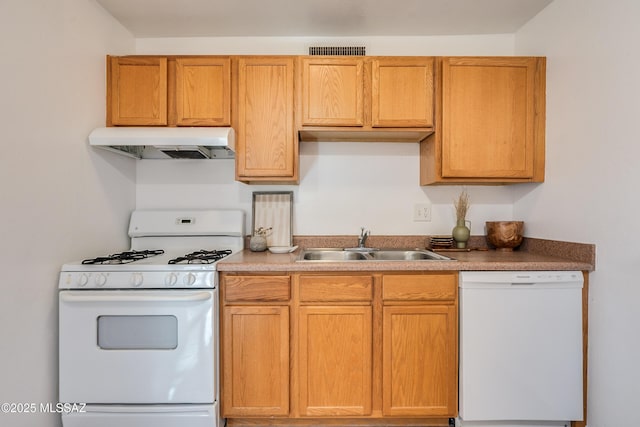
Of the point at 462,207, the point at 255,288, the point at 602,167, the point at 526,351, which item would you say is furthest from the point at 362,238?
the point at 602,167

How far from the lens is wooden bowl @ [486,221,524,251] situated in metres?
2.06

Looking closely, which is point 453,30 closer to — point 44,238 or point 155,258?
point 155,258

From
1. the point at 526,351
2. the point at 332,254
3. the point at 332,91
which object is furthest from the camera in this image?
the point at 332,254

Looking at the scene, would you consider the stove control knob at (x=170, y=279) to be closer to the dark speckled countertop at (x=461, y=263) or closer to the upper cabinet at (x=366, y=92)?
the dark speckled countertop at (x=461, y=263)

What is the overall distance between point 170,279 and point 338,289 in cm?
87

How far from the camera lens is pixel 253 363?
165 centimetres

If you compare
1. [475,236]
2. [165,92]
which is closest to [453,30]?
[475,236]

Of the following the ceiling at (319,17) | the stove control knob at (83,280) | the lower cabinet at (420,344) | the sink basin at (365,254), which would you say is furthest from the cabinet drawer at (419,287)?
the ceiling at (319,17)

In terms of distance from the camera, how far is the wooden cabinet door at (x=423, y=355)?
165 cm

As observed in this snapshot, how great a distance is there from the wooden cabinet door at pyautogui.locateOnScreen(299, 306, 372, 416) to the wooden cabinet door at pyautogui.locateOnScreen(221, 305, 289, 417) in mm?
108

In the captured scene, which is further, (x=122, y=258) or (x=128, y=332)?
(x=122, y=258)

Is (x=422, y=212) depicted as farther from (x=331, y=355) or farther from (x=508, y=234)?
(x=331, y=355)

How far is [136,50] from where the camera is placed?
224 cm

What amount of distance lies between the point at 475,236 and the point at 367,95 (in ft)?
4.33
